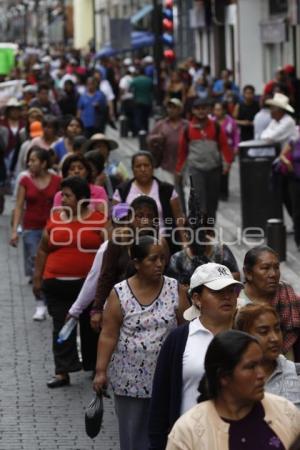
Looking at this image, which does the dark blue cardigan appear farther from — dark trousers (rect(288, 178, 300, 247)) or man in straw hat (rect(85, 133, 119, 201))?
dark trousers (rect(288, 178, 300, 247))

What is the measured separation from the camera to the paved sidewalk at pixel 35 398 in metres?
10.2

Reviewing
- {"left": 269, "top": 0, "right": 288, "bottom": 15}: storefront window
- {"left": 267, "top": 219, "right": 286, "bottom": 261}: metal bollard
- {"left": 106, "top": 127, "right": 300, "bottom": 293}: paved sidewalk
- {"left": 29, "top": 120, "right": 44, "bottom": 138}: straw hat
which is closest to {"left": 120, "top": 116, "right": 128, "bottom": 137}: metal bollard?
{"left": 269, "top": 0, "right": 288, "bottom": 15}: storefront window

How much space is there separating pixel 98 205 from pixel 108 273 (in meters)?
2.56

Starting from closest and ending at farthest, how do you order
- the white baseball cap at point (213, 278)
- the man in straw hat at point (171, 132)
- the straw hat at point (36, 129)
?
the white baseball cap at point (213, 278) → the man in straw hat at point (171, 132) → the straw hat at point (36, 129)

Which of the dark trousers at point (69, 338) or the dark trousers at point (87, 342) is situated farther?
the dark trousers at point (69, 338)

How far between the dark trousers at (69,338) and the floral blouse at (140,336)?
3.12 m

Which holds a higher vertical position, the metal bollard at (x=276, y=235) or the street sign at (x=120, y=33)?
the street sign at (x=120, y=33)

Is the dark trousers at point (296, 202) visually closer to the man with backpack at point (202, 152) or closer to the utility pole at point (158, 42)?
the man with backpack at point (202, 152)

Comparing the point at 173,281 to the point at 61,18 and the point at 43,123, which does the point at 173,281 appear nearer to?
the point at 43,123

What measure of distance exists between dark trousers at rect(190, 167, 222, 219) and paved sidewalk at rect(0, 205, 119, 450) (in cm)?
396

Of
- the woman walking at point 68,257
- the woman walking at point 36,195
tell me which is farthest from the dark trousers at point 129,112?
the woman walking at point 68,257

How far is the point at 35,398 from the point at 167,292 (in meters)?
3.25

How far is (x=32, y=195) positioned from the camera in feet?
48.8

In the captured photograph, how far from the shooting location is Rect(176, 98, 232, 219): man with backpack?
1881cm
